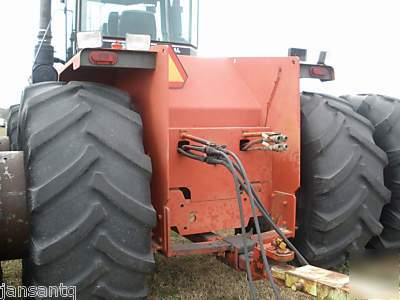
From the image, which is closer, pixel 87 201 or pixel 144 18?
pixel 87 201

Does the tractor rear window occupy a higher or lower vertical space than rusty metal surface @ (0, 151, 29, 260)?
higher

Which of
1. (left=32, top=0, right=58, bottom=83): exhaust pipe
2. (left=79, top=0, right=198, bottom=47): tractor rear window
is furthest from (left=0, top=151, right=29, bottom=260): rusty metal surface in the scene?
(left=32, top=0, right=58, bottom=83): exhaust pipe

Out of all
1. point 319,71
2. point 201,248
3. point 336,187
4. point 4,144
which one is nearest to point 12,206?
point 201,248

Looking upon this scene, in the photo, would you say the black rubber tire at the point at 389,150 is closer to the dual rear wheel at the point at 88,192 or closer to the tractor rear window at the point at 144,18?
the tractor rear window at the point at 144,18

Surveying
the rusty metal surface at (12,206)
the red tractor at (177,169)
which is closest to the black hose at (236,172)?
the red tractor at (177,169)

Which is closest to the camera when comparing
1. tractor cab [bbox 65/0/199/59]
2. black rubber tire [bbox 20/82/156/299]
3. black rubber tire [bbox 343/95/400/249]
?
black rubber tire [bbox 20/82/156/299]

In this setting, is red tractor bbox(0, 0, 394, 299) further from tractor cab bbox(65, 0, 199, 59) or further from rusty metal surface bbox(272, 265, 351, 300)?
tractor cab bbox(65, 0, 199, 59)

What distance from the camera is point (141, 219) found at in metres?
2.25

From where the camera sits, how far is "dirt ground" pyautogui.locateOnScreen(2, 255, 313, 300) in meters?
3.10

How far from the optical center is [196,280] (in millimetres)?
3414

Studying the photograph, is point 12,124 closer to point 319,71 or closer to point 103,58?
point 103,58

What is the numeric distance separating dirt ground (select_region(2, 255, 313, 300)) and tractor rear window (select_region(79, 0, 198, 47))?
6.33 ft

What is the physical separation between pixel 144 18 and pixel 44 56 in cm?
140

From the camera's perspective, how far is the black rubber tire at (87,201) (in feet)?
6.93
